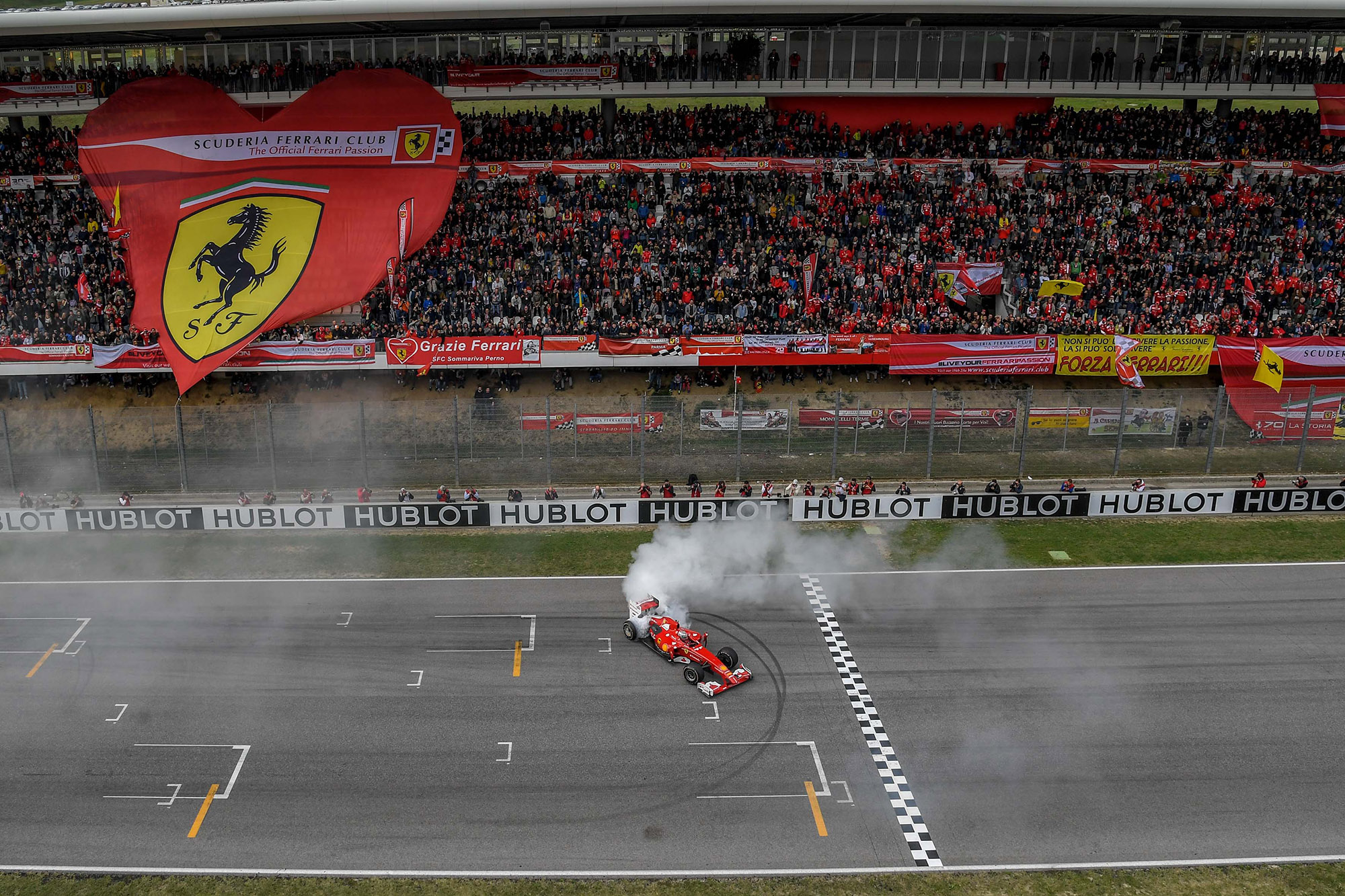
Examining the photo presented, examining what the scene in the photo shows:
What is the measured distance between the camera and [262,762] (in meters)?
19.7

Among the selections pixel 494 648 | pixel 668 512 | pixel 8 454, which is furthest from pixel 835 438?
pixel 8 454

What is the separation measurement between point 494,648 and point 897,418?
592 inches

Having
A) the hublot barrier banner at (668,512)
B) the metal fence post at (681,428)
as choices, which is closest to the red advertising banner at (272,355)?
the hublot barrier banner at (668,512)

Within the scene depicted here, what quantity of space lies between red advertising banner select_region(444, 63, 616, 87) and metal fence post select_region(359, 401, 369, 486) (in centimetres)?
1617

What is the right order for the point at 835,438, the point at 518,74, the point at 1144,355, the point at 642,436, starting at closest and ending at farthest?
1. the point at 642,436
2. the point at 835,438
3. the point at 1144,355
4. the point at 518,74

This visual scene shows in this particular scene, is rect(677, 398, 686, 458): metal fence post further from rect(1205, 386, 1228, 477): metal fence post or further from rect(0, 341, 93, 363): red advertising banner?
rect(0, 341, 93, 363): red advertising banner

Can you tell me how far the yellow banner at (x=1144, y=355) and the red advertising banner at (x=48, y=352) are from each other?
33100 millimetres

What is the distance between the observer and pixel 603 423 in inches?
1277

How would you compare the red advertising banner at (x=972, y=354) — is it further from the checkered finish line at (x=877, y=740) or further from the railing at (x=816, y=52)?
the checkered finish line at (x=877, y=740)

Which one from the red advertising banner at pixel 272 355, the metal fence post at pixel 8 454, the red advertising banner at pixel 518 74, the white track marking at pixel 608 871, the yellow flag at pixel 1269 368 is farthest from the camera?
the red advertising banner at pixel 518 74

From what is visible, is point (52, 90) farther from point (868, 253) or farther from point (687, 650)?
point (687, 650)

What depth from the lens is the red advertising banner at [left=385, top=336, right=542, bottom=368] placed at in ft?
119

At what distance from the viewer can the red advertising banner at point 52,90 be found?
41438mm

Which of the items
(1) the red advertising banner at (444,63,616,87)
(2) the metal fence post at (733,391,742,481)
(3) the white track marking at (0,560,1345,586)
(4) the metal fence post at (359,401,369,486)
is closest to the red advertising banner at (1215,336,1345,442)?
(3) the white track marking at (0,560,1345,586)
